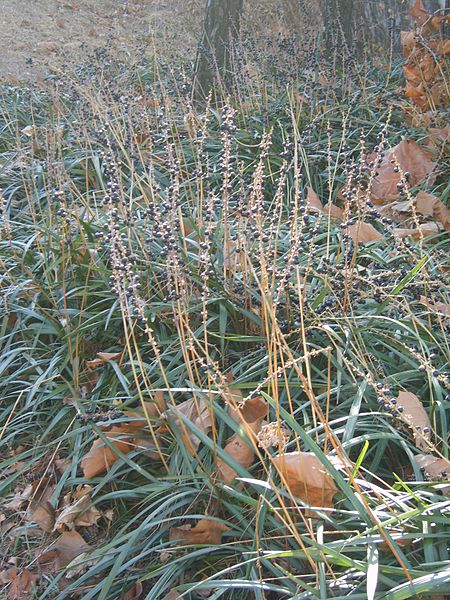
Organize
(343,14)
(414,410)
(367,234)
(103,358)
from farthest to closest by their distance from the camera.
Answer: (343,14) < (367,234) < (103,358) < (414,410)

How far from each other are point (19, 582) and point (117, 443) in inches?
26.0

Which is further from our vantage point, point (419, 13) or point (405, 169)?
point (419, 13)

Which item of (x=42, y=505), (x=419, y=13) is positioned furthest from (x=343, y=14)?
(x=42, y=505)

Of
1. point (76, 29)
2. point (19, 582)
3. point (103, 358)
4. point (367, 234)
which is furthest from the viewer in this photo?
point (76, 29)

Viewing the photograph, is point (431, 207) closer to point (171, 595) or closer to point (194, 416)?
point (194, 416)

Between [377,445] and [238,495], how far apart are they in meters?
0.59

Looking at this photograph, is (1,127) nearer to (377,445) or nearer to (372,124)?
(372,124)

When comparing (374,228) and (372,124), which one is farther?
(372,124)

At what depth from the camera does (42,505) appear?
3.15 m

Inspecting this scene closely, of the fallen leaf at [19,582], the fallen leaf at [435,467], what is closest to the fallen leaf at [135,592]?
the fallen leaf at [19,582]

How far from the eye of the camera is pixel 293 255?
2.96 metres

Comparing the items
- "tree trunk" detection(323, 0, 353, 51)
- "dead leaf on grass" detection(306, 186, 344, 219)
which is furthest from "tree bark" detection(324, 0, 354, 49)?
"dead leaf on grass" detection(306, 186, 344, 219)

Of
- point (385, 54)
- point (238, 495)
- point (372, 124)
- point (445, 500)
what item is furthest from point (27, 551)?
point (385, 54)

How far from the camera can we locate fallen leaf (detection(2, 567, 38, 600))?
9.56ft
